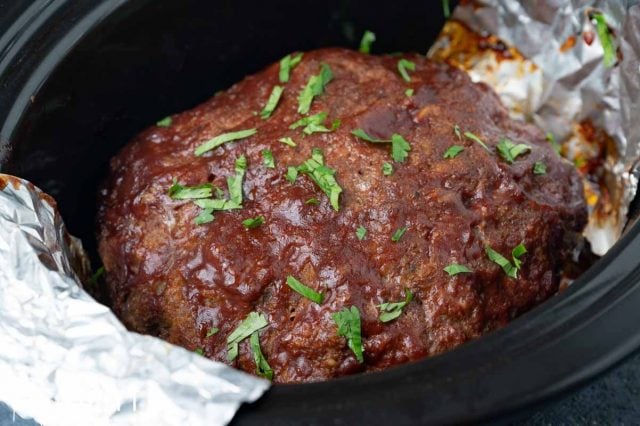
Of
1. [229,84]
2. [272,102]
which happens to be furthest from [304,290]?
[229,84]

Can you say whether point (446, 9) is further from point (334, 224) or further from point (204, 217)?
point (204, 217)

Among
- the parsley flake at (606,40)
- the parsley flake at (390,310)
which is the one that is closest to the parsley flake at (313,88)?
the parsley flake at (390,310)

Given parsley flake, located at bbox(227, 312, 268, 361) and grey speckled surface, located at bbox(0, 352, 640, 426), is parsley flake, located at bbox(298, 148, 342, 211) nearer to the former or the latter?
parsley flake, located at bbox(227, 312, 268, 361)

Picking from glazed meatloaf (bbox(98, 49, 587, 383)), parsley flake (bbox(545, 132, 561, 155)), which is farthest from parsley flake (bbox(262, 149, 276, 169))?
parsley flake (bbox(545, 132, 561, 155))

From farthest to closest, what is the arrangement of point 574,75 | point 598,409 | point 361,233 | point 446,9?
point 446,9
point 574,75
point 598,409
point 361,233

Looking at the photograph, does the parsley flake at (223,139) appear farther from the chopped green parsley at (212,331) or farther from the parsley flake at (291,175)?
the chopped green parsley at (212,331)

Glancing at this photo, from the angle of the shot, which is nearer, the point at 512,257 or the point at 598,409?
the point at 512,257
